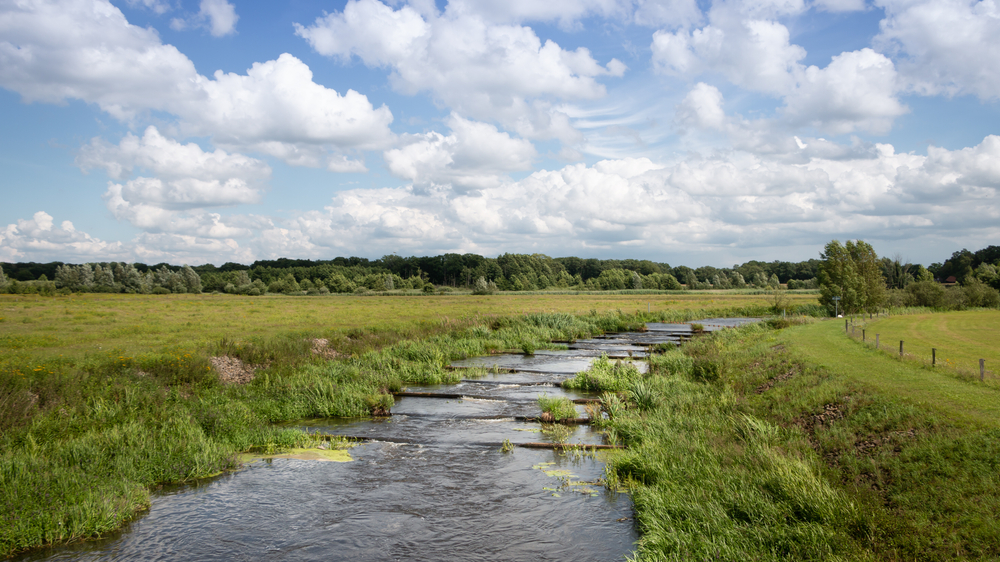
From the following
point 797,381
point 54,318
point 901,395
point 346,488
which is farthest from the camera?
point 54,318

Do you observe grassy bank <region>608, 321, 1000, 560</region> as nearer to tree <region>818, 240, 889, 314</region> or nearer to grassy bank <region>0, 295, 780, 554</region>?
grassy bank <region>0, 295, 780, 554</region>

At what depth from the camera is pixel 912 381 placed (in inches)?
563

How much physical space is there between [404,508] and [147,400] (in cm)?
974

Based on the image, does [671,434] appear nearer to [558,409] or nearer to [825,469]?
[825,469]

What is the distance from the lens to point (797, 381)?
1705 cm

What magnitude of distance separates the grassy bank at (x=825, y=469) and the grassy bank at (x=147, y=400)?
9.73m

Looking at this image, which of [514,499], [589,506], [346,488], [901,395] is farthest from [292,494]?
[901,395]

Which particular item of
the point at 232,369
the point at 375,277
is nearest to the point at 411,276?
the point at 375,277

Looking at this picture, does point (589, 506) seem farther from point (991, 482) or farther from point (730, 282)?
point (730, 282)

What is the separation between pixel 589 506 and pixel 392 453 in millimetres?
5701

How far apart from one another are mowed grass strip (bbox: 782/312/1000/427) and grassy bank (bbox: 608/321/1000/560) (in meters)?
0.06

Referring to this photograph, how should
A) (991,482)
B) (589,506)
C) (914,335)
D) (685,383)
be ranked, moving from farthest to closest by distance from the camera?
1. (914,335)
2. (685,383)
3. (589,506)
4. (991,482)

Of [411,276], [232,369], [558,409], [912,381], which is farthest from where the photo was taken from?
[411,276]

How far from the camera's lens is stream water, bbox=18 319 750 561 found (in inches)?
347
